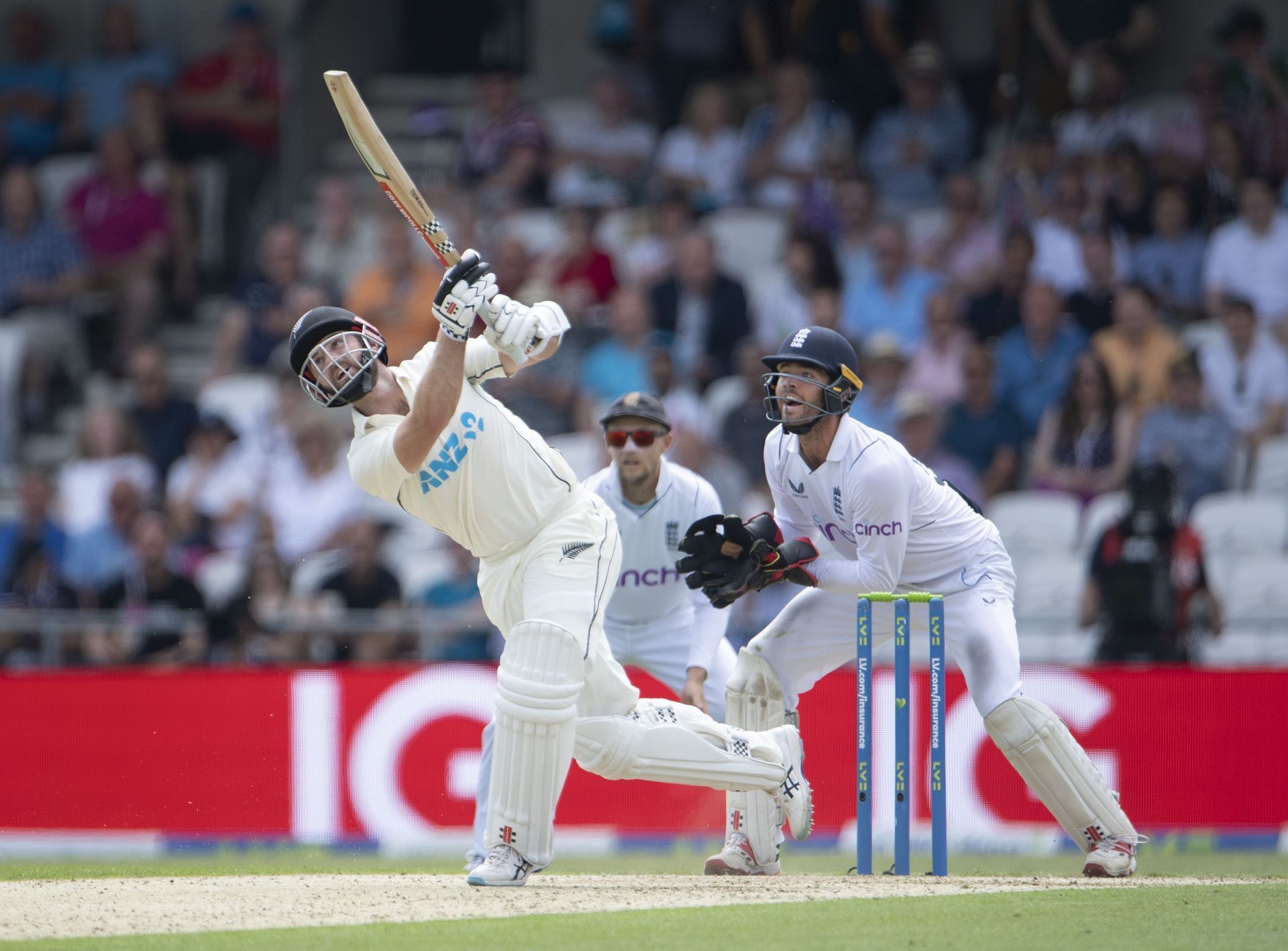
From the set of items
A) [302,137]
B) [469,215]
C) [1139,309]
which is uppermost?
[302,137]

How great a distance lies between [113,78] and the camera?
564 inches

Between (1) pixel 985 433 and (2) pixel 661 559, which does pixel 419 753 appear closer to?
(2) pixel 661 559

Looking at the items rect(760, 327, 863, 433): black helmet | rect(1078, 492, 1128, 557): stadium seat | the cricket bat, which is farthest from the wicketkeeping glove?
rect(1078, 492, 1128, 557): stadium seat

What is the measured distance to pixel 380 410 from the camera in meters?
6.34

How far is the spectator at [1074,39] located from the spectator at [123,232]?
6.49 meters

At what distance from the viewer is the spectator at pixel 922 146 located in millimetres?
12773

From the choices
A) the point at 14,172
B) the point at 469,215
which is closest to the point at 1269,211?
the point at 469,215

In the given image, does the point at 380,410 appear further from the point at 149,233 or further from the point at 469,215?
the point at 149,233

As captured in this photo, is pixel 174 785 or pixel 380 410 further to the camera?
pixel 174 785

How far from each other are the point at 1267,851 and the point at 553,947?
200 inches

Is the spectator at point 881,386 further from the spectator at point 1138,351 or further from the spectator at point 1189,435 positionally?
the spectator at point 1189,435

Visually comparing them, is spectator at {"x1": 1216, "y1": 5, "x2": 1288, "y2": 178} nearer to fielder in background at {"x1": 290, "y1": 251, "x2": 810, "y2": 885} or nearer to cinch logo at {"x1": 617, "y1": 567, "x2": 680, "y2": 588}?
cinch logo at {"x1": 617, "y1": 567, "x2": 680, "y2": 588}

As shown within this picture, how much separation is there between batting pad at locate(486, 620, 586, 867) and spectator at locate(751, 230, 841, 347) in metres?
5.99

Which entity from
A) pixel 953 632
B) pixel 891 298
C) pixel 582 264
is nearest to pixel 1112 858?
pixel 953 632
